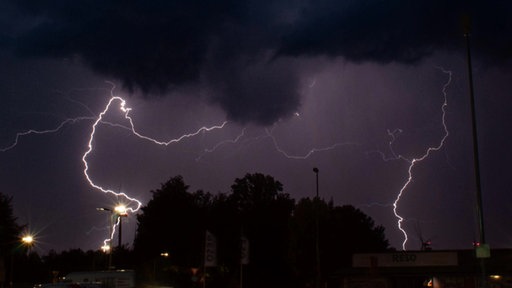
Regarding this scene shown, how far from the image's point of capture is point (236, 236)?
195 feet

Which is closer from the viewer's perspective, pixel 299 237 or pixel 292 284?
pixel 299 237

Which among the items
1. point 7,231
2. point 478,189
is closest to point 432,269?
point 478,189

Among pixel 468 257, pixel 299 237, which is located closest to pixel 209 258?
pixel 468 257

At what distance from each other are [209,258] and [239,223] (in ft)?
113

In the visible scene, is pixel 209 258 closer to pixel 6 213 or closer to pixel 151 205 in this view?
pixel 6 213

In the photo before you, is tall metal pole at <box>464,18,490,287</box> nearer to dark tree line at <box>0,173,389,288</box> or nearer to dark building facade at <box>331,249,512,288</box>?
dark building facade at <box>331,249,512,288</box>

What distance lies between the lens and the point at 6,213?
167 feet

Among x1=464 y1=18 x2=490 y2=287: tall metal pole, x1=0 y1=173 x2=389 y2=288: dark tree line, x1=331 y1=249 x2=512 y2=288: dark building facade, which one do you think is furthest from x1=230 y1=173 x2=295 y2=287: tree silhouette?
x1=464 y1=18 x2=490 y2=287: tall metal pole

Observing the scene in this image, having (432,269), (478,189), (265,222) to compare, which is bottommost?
(432,269)

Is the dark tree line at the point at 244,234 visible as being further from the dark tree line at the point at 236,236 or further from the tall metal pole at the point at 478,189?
the tall metal pole at the point at 478,189

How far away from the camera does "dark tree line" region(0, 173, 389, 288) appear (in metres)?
49.8

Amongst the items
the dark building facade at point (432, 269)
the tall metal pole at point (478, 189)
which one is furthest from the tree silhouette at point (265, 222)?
the tall metal pole at point (478, 189)

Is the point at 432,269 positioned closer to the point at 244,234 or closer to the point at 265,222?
the point at 244,234

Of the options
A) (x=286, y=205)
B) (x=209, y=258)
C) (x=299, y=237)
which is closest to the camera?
(x=209, y=258)
